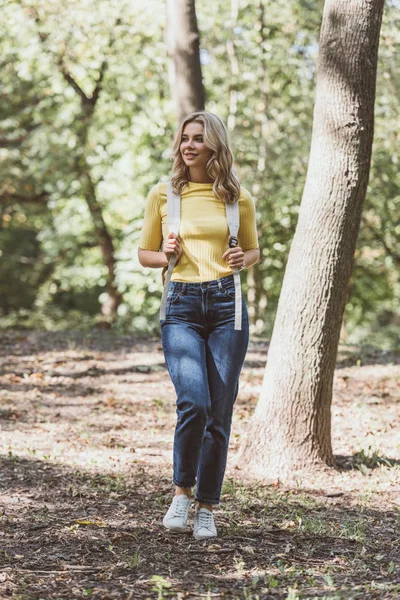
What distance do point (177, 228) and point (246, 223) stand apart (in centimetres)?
40

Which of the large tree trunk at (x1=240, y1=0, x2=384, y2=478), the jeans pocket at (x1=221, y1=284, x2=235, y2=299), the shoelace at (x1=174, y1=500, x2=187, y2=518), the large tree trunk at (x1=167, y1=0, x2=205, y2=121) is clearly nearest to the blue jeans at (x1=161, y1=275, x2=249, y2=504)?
the jeans pocket at (x1=221, y1=284, x2=235, y2=299)

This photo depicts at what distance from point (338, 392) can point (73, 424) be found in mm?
2779

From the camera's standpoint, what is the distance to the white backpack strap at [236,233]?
13.1 feet

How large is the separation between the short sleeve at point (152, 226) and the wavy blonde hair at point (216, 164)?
0.14m

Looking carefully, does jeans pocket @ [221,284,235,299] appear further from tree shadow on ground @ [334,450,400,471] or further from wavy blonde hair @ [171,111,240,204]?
tree shadow on ground @ [334,450,400,471]

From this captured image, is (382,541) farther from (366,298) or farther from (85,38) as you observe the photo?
(366,298)

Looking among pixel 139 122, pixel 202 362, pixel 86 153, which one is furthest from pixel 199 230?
pixel 139 122

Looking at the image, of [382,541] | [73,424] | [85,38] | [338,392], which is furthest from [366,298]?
[382,541]

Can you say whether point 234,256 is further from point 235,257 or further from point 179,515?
point 179,515

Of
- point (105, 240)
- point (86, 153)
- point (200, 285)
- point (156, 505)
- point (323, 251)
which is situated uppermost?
point (86, 153)

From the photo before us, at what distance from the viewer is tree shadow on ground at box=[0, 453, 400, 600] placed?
11.2ft

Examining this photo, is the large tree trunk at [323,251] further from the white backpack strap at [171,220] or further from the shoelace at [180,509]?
the white backpack strap at [171,220]

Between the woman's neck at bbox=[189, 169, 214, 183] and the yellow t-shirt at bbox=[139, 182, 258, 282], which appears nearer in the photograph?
the yellow t-shirt at bbox=[139, 182, 258, 282]

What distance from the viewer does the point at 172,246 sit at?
396 centimetres
